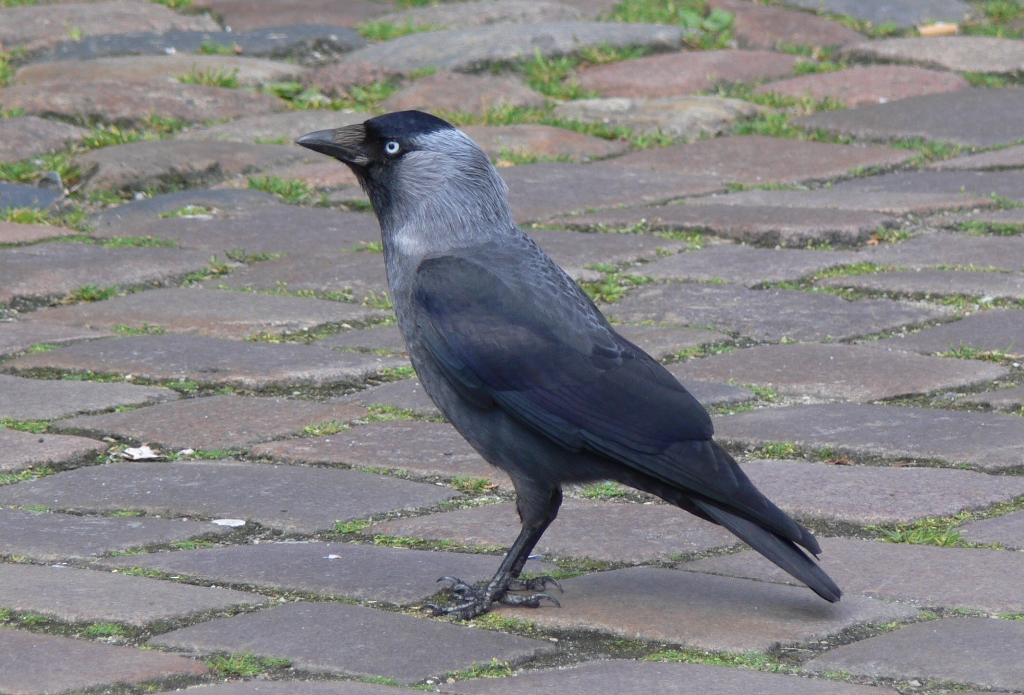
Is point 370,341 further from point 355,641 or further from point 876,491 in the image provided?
point 355,641

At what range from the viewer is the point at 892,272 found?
15.5 feet

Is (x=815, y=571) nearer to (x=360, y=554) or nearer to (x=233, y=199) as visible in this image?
(x=360, y=554)

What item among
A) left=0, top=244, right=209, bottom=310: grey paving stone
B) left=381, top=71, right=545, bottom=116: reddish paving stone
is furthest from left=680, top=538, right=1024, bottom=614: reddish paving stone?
left=381, top=71, right=545, bottom=116: reddish paving stone

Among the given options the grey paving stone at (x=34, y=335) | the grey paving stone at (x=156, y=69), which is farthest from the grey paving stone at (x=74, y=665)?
the grey paving stone at (x=156, y=69)

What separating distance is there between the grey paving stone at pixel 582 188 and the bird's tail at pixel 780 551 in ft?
9.51

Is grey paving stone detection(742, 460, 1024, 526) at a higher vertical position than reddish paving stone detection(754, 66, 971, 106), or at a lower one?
lower

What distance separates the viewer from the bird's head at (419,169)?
3.16 metres

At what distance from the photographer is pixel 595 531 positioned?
305 centimetres

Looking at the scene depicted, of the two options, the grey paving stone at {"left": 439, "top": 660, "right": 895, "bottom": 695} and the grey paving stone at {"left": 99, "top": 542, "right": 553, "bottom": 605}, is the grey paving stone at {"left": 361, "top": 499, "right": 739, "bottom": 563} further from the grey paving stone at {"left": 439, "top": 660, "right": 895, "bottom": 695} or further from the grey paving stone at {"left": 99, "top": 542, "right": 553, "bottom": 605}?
the grey paving stone at {"left": 439, "top": 660, "right": 895, "bottom": 695}

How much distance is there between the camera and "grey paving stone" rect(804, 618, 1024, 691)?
226 centimetres

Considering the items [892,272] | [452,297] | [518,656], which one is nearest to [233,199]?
[892,272]

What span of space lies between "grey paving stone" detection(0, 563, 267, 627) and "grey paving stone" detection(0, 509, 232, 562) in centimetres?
10

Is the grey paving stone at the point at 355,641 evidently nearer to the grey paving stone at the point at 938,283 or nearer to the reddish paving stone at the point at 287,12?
the grey paving stone at the point at 938,283

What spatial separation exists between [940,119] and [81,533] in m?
4.95
